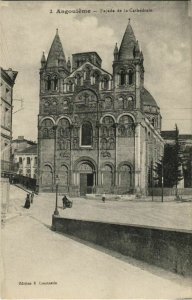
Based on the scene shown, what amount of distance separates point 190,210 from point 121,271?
257 centimetres

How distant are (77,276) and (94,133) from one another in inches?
A: 680

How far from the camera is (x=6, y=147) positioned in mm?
11812

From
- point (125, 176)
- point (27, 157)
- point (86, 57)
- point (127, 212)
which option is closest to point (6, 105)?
point (86, 57)

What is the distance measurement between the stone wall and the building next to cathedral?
13.2 m

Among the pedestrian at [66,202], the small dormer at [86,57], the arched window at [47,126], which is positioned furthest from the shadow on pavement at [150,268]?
the arched window at [47,126]

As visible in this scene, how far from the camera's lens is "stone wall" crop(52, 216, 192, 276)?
8258mm

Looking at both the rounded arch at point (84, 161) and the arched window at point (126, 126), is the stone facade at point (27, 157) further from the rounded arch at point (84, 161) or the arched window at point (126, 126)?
the arched window at point (126, 126)

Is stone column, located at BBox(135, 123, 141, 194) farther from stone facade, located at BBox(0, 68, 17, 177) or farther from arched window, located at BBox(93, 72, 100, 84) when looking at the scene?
stone facade, located at BBox(0, 68, 17, 177)

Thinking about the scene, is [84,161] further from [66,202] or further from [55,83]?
[66,202]

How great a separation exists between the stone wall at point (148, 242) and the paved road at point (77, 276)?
20 cm

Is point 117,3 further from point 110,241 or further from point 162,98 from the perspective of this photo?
point 110,241

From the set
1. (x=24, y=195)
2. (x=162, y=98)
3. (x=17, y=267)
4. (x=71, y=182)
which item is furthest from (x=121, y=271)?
(x=71, y=182)

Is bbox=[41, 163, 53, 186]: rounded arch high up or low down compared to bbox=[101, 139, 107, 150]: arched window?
down

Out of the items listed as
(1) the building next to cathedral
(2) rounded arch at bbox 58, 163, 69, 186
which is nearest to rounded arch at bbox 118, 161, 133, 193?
(1) the building next to cathedral
